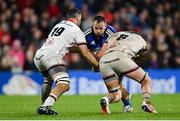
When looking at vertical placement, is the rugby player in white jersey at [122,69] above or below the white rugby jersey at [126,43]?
below

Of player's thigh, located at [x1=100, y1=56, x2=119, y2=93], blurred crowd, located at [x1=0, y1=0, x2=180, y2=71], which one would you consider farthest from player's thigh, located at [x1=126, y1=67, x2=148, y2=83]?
blurred crowd, located at [x1=0, y1=0, x2=180, y2=71]

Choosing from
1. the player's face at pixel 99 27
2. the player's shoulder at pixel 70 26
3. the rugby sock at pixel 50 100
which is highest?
the player's face at pixel 99 27

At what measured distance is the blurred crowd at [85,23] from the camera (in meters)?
24.3

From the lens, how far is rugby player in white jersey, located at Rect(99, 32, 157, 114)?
13125 mm

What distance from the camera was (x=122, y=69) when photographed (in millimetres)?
13188

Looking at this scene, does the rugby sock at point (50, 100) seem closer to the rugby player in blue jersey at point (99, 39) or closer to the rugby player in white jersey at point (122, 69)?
the rugby player in white jersey at point (122, 69)

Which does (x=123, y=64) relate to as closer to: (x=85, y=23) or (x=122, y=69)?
(x=122, y=69)

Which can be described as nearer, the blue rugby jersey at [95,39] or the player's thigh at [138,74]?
the player's thigh at [138,74]

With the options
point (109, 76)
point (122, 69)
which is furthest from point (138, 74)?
point (109, 76)

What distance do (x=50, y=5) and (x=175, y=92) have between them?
634cm

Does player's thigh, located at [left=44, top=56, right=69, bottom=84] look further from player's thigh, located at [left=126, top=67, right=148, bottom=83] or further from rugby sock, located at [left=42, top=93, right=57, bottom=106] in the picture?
player's thigh, located at [left=126, top=67, right=148, bottom=83]

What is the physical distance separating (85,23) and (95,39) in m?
10.9

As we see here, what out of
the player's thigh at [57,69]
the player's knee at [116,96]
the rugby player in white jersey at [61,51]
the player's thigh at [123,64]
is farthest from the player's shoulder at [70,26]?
the player's knee at [116,96]

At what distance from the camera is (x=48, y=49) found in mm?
13227
